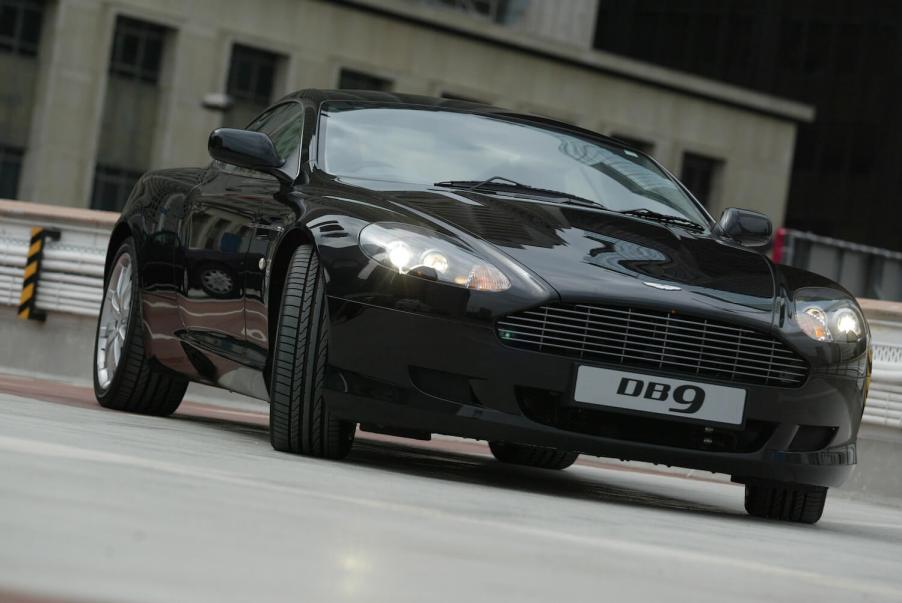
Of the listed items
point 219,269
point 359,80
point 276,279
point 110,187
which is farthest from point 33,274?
point 359,80

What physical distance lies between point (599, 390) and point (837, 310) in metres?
1.08

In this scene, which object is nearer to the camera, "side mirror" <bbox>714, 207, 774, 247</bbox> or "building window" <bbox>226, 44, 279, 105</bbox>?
"side mirror" <bbox>714, 207, 774, 247</bbox>

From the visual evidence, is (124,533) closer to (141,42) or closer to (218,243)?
(218,243)

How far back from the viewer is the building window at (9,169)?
40.0 meters

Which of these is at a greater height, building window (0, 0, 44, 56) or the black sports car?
building window (0, 0, 44, 56)

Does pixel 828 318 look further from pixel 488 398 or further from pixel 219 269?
pixel 219 269

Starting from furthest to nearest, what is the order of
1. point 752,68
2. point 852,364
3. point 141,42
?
1. point 752,68
2. point 141,42
3. point 852,364

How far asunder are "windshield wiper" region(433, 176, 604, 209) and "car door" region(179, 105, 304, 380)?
2.39 ft

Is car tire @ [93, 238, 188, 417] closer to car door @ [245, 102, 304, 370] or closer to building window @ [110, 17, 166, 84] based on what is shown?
car door @ [245, 102, 304, 370]

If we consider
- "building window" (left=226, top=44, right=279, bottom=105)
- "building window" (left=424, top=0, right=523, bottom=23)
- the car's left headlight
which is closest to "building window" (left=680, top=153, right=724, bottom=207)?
"building window" (left=424, top=0, right=523, bottom=23)

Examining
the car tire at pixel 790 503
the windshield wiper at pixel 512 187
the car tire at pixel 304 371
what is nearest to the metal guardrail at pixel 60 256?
the windshield wiper at pixel 512 187

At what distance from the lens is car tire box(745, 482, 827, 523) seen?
6.70 m

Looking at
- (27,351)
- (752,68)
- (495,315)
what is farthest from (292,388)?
(752,68)

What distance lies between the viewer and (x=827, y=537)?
6070 mm
